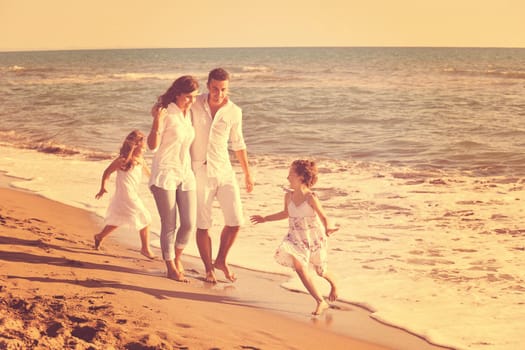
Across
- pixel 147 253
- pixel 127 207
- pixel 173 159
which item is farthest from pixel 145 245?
pixel 173 159

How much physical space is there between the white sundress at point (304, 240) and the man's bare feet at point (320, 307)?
0.26 meters

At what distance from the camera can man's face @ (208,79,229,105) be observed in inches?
224

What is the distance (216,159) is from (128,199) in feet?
4.52

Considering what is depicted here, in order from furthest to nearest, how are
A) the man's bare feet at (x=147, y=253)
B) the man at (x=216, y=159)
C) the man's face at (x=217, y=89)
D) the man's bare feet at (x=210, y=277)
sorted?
the man's bare feet at (x=147, y=253) < the man's bare feet at (x=210, y=277) < the man at (x=216, y=159) < the man's face at (x=217, y=89)

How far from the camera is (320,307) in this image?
533cm

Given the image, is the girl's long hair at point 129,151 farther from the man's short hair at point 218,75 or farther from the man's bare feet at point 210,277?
the man's bare feet at point 210,277

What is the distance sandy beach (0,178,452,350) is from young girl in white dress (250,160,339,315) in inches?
13.3

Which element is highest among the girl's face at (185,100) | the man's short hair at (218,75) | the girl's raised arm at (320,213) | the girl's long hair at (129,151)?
the man's short hair at (218,75)

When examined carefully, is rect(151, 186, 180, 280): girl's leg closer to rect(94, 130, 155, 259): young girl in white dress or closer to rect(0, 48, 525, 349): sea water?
rect(94, 130, 155, 259): young girl in white dress

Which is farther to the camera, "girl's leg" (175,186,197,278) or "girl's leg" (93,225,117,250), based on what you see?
"girl's leg" (93,225,117,250)

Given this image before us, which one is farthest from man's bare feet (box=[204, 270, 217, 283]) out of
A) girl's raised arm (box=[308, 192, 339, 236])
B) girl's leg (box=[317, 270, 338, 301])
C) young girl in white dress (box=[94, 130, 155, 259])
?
girl's raised arm (box=[308, 192, 339, 236])

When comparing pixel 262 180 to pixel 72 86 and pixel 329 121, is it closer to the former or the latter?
pixel 329 121

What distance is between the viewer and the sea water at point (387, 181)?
19.5ft

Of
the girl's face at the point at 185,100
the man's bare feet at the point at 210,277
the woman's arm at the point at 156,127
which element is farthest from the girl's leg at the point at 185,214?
the girl's face at the point at 185,100
